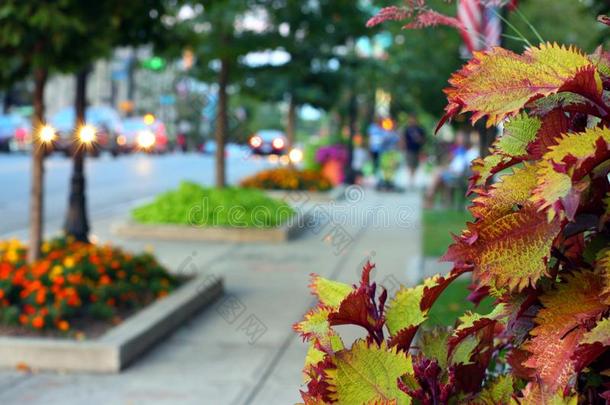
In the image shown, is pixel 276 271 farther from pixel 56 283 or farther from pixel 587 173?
pixel 587 173

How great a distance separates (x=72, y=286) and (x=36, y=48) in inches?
84.1

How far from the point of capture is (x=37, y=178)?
838cm

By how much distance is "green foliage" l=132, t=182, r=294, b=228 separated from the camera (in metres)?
13.9

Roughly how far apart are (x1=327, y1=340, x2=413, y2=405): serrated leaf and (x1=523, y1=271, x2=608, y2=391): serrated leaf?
255 mm

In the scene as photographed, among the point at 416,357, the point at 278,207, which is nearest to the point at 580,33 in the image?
the point at 278,207

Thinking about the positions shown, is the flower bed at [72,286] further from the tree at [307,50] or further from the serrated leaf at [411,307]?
the tree at [307,50]

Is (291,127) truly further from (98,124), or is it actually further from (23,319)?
(23,319)

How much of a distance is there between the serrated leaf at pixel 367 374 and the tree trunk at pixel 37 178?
6.82 metres

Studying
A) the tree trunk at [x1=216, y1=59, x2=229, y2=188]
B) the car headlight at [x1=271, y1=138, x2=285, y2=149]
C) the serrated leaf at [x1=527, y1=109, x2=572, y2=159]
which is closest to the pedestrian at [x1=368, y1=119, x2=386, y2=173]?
the car headlight at [x1=271, y1=138, x2=285, y2=149]

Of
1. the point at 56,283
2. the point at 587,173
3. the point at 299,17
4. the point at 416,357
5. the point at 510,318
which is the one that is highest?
the point at 299,17

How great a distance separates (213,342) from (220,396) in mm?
1467

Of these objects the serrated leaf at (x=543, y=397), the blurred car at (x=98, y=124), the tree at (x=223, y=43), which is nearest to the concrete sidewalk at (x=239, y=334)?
the serrated leaf at (x=543, y=397)

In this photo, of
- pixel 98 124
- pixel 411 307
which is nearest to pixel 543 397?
pixel 411 307

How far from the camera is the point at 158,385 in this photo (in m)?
6.17
